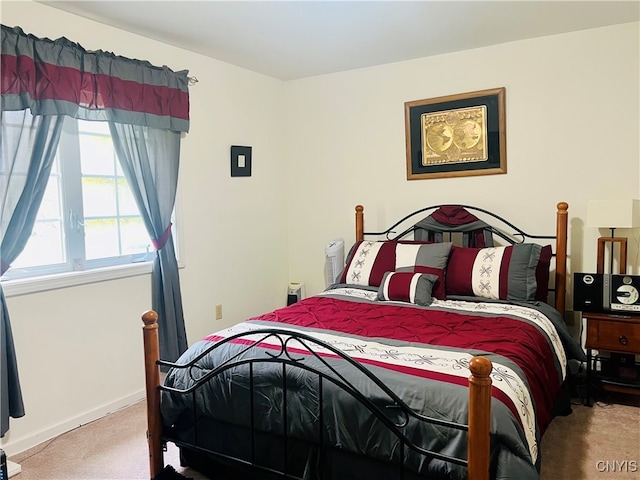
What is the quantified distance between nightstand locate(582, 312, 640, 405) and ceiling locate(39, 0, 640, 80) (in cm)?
182

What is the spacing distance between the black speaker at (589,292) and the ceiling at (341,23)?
5.19 ft

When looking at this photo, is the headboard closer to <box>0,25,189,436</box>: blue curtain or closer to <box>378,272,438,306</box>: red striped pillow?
<box>378,272,438,306</box>: red striped pillow

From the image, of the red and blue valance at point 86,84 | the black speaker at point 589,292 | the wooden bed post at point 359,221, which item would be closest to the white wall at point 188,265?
the red and blue valance at point 86,84

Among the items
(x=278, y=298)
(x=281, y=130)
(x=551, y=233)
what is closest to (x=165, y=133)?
(x=281, y=130)

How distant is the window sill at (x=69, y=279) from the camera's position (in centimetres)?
Answer: 257

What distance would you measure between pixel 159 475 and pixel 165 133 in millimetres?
2103

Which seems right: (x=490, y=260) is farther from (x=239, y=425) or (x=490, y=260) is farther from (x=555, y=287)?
(x=239, y=425)

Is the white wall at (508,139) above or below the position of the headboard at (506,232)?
above

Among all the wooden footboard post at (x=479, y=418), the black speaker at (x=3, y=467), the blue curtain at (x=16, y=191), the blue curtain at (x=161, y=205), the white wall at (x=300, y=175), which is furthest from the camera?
the blue curtain at (x=161, y=205)

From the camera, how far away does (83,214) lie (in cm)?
296

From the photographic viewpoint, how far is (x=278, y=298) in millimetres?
4555

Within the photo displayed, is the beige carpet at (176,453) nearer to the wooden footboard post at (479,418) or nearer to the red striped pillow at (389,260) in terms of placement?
the wooden footboard post at (479,418)

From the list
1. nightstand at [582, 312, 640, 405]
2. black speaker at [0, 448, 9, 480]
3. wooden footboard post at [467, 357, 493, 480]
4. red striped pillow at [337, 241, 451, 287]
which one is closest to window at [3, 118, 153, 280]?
black speaker at [0, 448, 9, 480]

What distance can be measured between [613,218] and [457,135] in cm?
124
